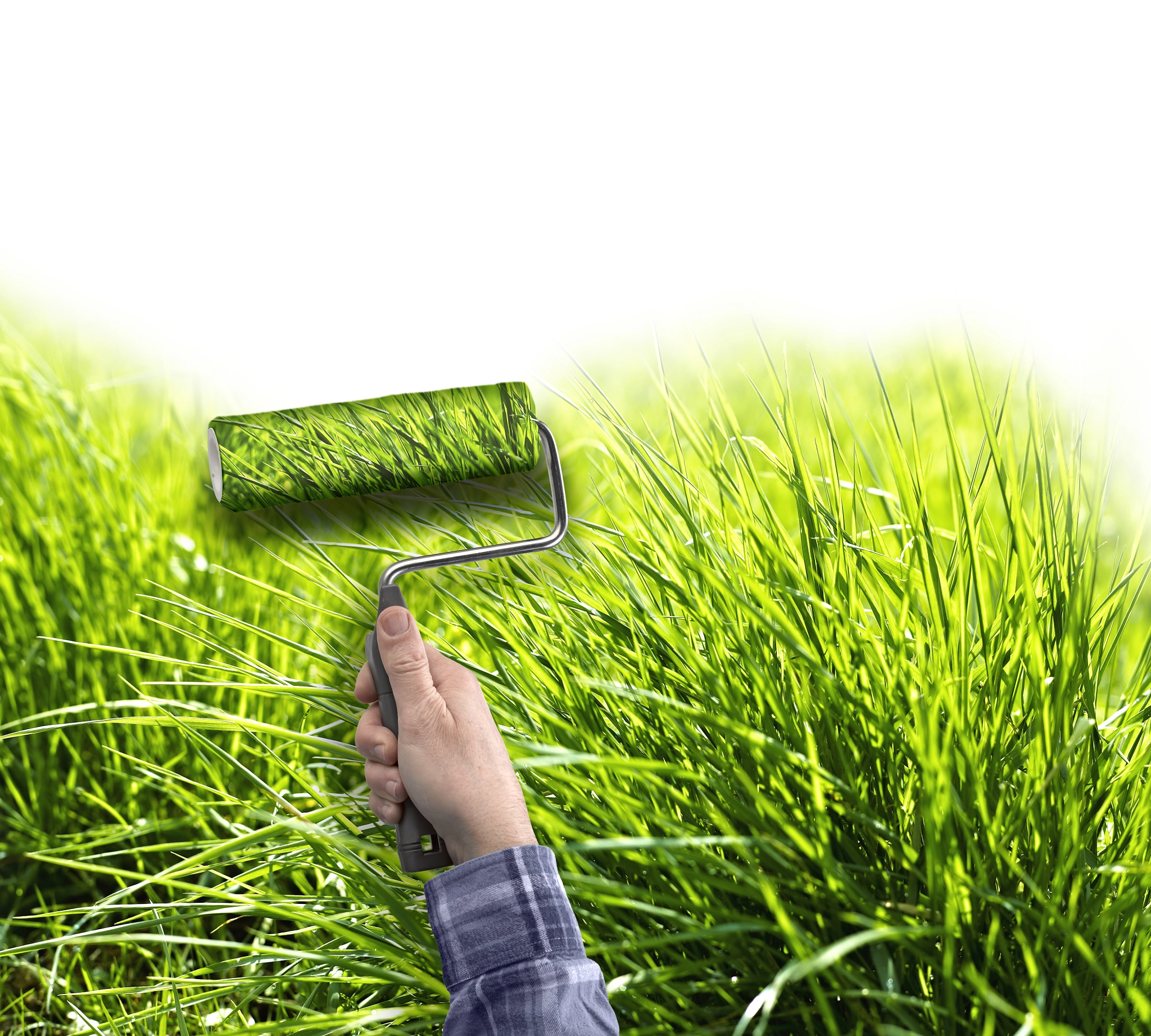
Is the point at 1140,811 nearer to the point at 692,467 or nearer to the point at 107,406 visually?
the point at 692,467

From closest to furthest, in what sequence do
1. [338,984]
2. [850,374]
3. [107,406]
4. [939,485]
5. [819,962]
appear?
[819,962] < [338,984] < [107,406] < [939,485] < [850,374]

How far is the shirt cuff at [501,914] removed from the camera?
564 mm

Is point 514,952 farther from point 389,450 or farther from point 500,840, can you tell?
point 389,450

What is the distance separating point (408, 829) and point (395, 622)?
140 millimetres

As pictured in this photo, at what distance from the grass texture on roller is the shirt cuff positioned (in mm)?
325

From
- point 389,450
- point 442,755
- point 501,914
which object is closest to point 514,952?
point 501,914

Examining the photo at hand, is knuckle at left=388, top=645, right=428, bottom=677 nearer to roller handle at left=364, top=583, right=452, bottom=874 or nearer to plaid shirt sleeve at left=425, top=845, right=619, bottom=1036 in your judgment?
roller handle at left=364, top=583, right=452, bottom=874

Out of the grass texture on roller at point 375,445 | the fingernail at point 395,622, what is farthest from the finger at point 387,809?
the grass texture on roller at point 375,445

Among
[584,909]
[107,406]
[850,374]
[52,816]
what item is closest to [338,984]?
[584,909]

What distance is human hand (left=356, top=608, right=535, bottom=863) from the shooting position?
0.61 m

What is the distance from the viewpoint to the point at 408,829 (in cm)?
67

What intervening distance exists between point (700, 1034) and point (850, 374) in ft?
6.03

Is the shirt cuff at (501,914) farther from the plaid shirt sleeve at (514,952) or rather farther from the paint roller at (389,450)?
the paint roller at (389,450)

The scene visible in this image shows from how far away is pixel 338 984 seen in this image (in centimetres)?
74
